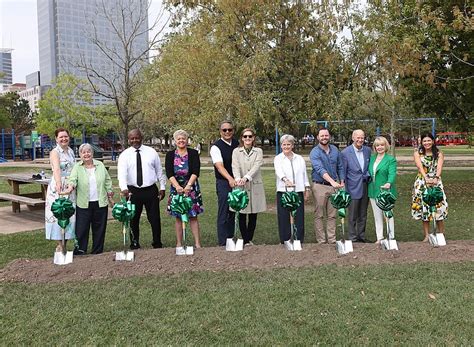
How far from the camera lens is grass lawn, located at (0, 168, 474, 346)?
3.87 meters

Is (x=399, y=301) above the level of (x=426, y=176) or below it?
below

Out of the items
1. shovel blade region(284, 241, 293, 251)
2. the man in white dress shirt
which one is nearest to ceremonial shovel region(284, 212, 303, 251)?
shovel blade region(284, 241, 293, 251)

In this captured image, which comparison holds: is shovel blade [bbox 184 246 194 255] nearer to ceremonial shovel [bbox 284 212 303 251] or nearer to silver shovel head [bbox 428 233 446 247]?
ceremonial shovel [bbox 284 212 303 251]

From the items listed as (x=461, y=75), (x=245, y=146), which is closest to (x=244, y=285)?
(x=245, y=146)

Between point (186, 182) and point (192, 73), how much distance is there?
568 cm

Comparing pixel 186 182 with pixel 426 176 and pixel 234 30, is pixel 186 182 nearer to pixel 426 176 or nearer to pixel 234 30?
pixel 426 176

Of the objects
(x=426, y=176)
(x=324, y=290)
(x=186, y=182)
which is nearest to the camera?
(x=324, y=290)

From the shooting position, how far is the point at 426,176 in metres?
6.94

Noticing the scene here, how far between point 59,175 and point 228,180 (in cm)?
217

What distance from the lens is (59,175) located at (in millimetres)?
6082

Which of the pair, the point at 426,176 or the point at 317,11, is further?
the point at 317,11

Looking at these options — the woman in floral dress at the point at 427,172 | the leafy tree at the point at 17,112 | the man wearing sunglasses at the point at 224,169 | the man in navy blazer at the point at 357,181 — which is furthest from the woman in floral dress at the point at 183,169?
the leafy tree at the point at 17,112

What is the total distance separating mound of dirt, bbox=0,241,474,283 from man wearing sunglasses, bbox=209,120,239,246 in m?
0.50

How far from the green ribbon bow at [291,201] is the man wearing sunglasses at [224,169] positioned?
74 cm
